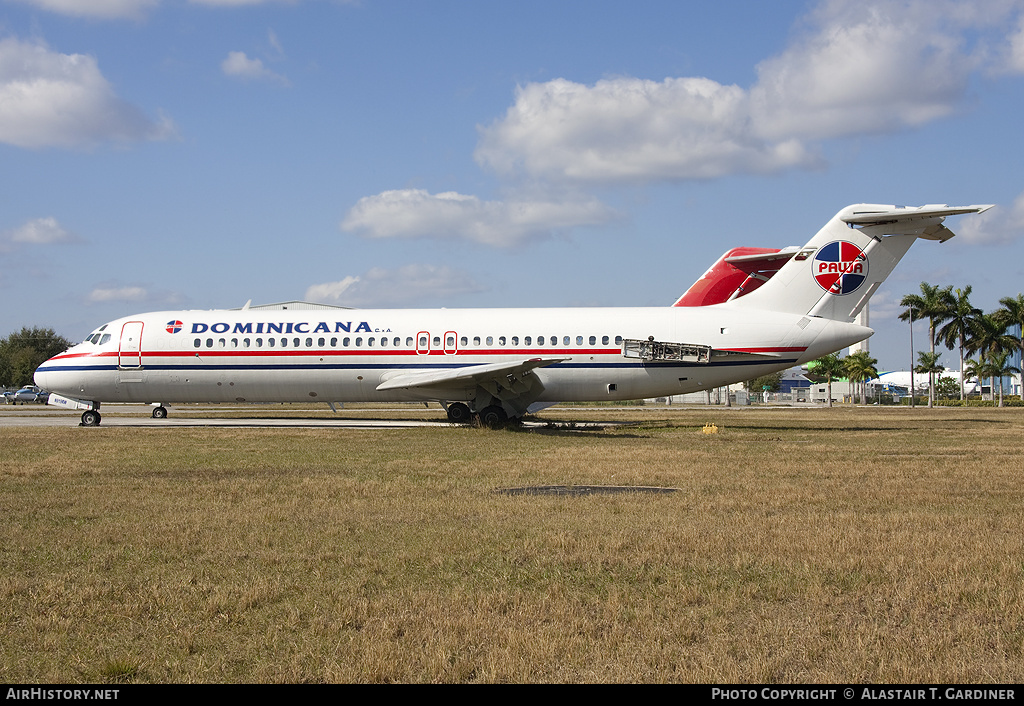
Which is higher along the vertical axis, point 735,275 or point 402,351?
point 735,275

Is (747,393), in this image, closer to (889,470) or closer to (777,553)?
(889,470)

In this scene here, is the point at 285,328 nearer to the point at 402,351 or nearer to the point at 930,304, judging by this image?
the point at 402,351

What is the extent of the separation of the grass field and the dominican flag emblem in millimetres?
12945

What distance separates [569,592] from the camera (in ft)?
23.2

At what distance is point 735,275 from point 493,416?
466 inches

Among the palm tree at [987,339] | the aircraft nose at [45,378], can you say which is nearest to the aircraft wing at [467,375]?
the aircraft nose at [45,378]

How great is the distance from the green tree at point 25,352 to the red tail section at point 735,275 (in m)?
88.0

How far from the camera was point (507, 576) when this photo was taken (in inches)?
300

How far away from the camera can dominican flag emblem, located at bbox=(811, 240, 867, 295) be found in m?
27.3

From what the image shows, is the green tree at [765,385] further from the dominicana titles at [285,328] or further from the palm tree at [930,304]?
the dominicana titles at [285,328]

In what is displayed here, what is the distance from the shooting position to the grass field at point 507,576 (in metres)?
5.54

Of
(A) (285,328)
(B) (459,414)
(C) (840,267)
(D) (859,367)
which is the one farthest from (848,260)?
(D) (859,367)
